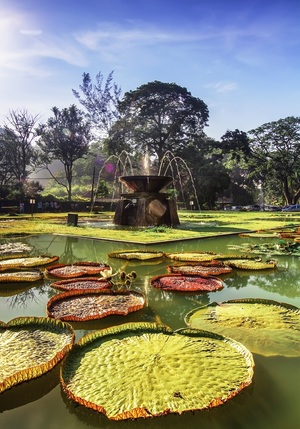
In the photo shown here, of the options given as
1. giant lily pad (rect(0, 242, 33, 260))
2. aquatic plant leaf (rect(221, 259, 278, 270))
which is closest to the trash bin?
giant lily pad (rect(0, 242, 33, 260))

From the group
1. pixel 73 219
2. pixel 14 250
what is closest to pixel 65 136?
pixel 73 219

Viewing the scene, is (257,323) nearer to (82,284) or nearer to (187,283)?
(187,283)

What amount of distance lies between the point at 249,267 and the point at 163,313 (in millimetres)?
2846

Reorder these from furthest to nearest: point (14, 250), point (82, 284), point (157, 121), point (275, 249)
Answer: point (157, 121) < point (275, 249) < point (14, 250) < point (82, 284)

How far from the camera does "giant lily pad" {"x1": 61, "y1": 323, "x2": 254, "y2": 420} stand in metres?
2.03

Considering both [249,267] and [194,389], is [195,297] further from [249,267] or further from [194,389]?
[194,389]

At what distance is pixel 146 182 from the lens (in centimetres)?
1577

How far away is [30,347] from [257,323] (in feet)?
7.46

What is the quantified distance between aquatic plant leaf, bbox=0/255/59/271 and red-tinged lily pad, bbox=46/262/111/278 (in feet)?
2.02

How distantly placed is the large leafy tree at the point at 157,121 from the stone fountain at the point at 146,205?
31.2m

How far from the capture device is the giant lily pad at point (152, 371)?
2.03 meters

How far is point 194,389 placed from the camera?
2.15 metres

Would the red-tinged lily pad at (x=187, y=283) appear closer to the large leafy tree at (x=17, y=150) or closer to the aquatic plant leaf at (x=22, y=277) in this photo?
the aquatic plant leaf at (x=22, y=277)

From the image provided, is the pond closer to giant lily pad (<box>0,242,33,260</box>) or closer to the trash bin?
giant lily pad (<box>0,242,33,260</box>)
